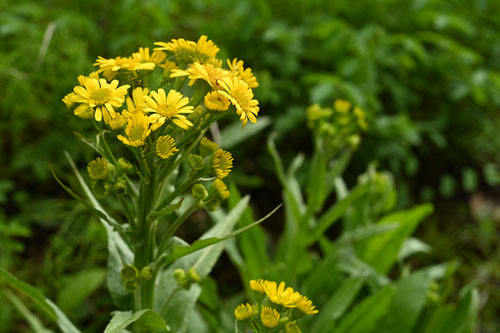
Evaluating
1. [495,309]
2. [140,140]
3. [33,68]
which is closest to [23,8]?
[33,68]

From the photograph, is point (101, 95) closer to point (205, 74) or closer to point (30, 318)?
point (205, 74)

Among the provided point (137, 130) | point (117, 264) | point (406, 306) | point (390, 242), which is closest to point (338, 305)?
point (406, 306)

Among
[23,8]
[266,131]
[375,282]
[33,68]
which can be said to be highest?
[23,8]

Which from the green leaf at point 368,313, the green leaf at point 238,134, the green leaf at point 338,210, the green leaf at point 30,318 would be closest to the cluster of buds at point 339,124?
the green leaf at point 338,210

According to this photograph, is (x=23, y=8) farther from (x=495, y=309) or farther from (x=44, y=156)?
(x=495, y=309)

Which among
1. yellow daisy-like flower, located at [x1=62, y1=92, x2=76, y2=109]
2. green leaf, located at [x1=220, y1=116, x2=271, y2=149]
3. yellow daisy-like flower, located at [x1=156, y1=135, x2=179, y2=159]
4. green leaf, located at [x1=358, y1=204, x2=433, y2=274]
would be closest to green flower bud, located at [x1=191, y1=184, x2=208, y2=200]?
yellow daisy-like flower, located at [x1=156, y1=135, x2=179, y2=159]

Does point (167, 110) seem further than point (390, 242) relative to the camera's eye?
No
